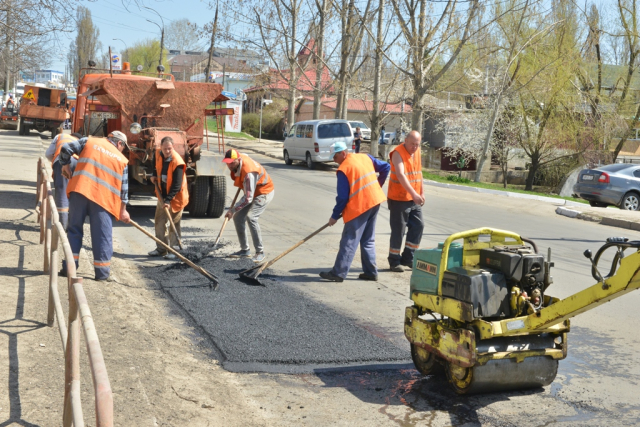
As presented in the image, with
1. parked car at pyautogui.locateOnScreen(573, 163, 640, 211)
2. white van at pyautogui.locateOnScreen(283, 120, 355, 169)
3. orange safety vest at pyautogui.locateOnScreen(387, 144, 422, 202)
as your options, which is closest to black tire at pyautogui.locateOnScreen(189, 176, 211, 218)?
orange safety vest at pyautogui.locateOnScreen(387, 144, 422, 202)

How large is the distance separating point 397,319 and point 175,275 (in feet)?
9.12

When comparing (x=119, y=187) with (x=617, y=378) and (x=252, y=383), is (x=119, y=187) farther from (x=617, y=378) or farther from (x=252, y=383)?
(x=617, y=378)

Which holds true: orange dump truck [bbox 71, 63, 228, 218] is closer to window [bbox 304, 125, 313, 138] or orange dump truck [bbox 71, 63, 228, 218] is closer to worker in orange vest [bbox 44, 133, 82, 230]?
worker in orange vest [bbox 44, 133, 82, 230]

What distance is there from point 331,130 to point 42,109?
56.7 feet

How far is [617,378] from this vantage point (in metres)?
5.10

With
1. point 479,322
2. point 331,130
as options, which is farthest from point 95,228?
point 331,130

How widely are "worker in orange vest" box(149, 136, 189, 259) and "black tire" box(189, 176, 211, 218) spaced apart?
285 centimetres

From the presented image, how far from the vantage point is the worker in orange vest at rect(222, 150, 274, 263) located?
8.78 metres

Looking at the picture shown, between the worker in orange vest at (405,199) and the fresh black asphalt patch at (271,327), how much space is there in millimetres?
1609

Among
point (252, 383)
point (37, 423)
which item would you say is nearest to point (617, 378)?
point (252, 383)

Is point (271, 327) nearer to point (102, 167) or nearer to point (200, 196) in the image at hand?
point (102, 167)

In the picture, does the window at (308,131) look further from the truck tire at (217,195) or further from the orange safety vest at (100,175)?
the orange safety vest at (100,175)

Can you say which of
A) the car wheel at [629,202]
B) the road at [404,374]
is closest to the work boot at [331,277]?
the road at [404,374]

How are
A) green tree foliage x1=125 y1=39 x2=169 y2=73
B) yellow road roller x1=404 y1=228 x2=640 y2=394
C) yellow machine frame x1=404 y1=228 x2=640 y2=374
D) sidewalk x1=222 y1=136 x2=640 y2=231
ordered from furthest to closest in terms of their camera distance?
green tree foliage x1=125 y1=39 x2=169 y2=73
sidewalk x1=222 y1=136 x2=640 y2=231
yellow road roller x1=404 y1=228 x2=640 y2=394
yellow machine frame x1=404 y1=228 x2=640 y2=374
